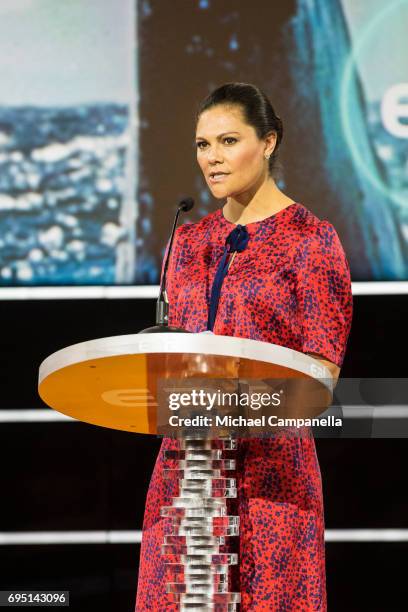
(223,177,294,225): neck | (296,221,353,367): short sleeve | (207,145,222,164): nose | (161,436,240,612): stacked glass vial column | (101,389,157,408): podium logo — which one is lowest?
(161,436,240,612): stacked glass vial column

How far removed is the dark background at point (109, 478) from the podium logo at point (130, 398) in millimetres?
1717

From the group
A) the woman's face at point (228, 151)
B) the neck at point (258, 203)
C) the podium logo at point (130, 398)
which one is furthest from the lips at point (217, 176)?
the podium logo at point (130, 398)

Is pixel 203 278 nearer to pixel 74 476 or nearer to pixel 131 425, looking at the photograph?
pixel 131 425

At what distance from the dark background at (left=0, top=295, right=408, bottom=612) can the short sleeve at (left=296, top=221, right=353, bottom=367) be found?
1.39 meters

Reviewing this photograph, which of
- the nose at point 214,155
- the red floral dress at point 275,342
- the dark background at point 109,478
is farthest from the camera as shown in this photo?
the dark background at point 109,478

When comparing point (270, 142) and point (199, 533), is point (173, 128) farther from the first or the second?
point (199, 533)

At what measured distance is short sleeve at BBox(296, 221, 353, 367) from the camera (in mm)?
1842

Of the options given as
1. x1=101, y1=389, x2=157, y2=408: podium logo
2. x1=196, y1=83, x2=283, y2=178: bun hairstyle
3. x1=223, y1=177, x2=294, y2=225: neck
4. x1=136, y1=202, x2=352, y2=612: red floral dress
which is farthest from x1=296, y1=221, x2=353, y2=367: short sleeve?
x1=101, y1=389, x2=157, y2=408: podium logo

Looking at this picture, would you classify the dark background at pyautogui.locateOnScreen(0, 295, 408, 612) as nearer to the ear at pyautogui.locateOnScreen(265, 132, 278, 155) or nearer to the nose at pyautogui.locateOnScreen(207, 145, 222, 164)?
the ear at pyautogui.locateOnScreen(265, 132, 278, 155)

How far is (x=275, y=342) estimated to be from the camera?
1893 millimetres

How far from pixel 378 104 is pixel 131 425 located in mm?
1931

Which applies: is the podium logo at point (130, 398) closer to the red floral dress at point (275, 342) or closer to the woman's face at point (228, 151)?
the red floral dress at point (275, 342)

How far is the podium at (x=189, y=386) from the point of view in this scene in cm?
136

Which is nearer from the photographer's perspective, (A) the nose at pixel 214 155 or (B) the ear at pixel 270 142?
(A) the nose at pixel 214 155
